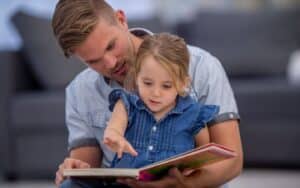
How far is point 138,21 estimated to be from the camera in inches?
137

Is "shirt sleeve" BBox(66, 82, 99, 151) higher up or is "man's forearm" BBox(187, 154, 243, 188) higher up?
"shirt sleeve" BBox(66, 82, 99, 151)

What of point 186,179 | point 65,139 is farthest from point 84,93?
point 65,139

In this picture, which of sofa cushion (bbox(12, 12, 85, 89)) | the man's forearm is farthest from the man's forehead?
sofa cushion (bbox(12, 12, 85, 89))

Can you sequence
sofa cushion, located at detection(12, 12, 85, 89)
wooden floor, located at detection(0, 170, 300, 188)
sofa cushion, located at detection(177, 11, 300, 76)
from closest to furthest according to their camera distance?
wooden floor, located at detection(0, 170, 300, 188) < sofa cushion, located at detection(12, 12, 85, 89) < sofa cushion, located at detection(177, 11, 300, 76)

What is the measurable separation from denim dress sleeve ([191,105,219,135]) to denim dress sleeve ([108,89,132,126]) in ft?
0.43

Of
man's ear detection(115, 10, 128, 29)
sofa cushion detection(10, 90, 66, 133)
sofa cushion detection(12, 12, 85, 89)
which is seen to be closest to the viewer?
man's ear detection(115, 10, 128, 29)

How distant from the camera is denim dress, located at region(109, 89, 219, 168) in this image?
1420 mm

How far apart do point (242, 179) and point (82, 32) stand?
189 cm

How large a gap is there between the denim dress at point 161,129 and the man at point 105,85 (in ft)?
0.17

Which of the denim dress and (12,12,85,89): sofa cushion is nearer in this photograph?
the denim dress

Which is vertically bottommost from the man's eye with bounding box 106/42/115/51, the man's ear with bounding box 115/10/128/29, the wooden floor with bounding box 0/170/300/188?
the wooden floor with bounding box 0/170/300/188

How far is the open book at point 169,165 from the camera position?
127 cm

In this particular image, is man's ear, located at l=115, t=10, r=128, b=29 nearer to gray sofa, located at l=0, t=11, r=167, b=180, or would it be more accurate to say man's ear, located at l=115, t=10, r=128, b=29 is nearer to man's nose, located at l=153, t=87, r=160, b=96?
man's nose, located at l=153, t=87, r=160, b=96

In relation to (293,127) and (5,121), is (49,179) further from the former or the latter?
(293,127)
